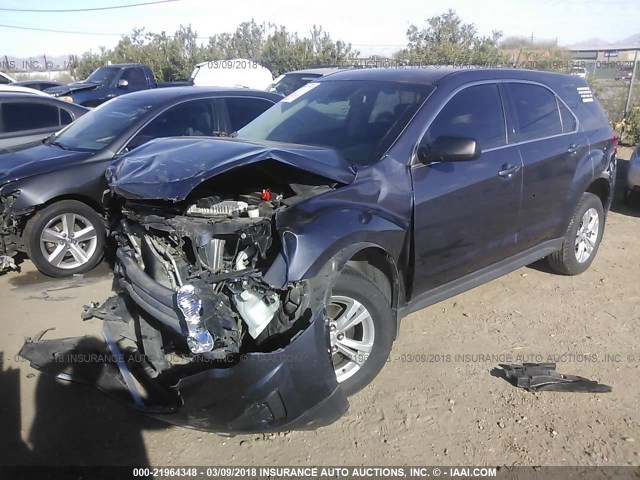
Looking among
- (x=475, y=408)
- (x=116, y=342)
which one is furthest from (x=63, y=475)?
(x=475, y=408)

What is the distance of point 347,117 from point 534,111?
5.39 ft

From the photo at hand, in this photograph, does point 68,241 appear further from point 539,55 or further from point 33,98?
point 539,55

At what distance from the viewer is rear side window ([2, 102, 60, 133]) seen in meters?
7.41

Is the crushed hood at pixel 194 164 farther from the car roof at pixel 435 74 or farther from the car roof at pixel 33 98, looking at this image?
the car roof at pixel 33 98

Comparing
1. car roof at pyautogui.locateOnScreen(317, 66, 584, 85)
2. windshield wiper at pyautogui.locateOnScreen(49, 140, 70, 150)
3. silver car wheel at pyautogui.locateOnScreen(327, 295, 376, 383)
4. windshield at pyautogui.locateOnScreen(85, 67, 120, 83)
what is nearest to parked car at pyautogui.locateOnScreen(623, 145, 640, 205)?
car roof at pyautogui.locateOnScreen(317, 66, 584, 85)

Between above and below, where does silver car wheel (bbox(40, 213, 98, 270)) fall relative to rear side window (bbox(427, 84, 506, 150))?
below

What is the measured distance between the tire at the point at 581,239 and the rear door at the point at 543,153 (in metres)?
0.25

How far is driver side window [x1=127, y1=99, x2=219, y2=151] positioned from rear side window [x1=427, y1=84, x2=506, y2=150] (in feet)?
10.3

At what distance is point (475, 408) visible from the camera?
3.31 metres

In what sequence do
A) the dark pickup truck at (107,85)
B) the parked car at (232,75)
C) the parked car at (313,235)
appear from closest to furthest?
the parked car at (313,235)
the dark pickup truck at (107,85)
the parked car at (232,75)

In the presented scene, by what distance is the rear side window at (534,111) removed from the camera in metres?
4.32

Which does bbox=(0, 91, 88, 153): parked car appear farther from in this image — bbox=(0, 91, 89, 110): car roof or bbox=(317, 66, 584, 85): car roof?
bbox=(317, 66, 584, 85): car roof

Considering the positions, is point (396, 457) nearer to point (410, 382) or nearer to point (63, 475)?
point (410, 382)

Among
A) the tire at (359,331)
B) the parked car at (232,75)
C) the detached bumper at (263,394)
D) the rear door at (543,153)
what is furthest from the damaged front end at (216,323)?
the parked car at (232,75)
